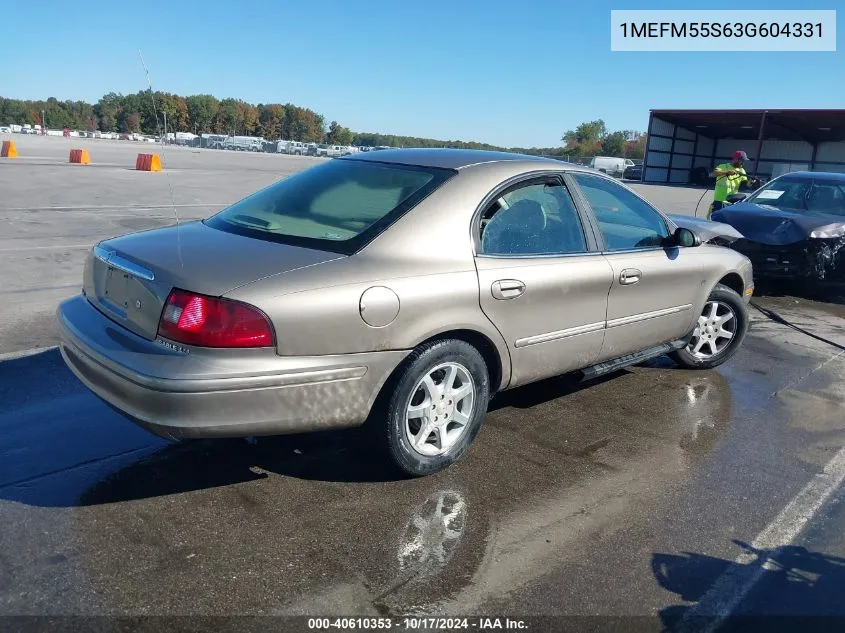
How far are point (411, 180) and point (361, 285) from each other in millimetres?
949

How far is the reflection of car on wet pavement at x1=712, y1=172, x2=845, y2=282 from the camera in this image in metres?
8.80

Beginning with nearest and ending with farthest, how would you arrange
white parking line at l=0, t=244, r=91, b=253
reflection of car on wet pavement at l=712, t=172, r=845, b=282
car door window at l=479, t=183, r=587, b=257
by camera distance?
car door window at l=479, t=183, r=587, b=257 < reflection of car on wet pavement at l=712, t=172, r=845, b=282 < white parking line at l=0, t=244, r=91, b=253

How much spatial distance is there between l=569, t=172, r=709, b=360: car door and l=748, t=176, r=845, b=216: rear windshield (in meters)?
5.42

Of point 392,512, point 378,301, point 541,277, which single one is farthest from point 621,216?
point 392,512

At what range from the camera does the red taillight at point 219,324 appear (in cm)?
304

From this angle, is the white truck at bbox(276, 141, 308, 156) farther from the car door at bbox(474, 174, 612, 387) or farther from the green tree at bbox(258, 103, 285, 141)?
the car door at bbox(474, 174, 612, 387)

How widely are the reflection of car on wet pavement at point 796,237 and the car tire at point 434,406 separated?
6372mm

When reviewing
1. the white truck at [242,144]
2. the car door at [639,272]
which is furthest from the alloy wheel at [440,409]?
the white truck at [242,144]

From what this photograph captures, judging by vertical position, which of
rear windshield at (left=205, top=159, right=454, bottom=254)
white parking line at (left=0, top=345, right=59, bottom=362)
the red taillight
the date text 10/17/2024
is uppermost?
rear windshield at (left=205, top=159, right=454, bottom=254)

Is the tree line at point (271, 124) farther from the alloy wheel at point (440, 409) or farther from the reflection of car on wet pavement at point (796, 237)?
the alloy wheel at point (440, 409)

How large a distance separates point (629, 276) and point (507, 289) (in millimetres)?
1149

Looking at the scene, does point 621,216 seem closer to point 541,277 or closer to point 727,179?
point 541,277

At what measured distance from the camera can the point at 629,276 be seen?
4605 mm

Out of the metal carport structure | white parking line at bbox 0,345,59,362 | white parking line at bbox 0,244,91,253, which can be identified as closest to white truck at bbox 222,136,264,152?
the metal carport structure
